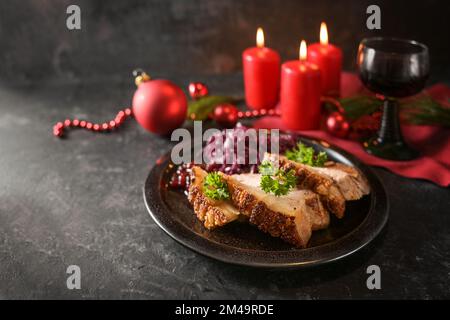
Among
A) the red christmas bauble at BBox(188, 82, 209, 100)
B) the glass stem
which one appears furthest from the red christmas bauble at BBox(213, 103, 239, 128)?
the glass stem

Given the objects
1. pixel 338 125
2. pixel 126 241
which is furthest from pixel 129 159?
pixel 338 125

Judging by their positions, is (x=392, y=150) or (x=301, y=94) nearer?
(x=392, y=150)

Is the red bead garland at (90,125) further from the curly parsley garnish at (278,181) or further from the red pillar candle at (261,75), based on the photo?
the curly parsley garnish at (278,181)

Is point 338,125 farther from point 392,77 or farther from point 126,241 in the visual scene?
point 126,241

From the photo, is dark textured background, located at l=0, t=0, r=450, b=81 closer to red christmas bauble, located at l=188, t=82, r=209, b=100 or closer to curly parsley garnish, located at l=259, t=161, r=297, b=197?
red christmas bauble, located at l=188, t=82, r=209, b=100
